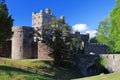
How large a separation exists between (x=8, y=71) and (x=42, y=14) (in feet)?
263

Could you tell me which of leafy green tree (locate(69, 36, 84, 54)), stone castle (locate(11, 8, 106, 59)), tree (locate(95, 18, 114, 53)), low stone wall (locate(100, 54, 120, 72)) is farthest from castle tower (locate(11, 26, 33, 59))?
tree (locate(95, 18, 114, 53))

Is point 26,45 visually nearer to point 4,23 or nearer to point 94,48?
point 94,48

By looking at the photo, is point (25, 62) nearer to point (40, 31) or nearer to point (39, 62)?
point (39, 62)

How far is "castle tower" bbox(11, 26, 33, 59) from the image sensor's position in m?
47.3

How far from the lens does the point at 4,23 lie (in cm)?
3153

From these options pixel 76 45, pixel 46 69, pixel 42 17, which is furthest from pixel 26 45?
pixel 42 17

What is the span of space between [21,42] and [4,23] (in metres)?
16.1

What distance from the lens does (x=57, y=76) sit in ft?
A: 128

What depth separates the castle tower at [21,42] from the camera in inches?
1863

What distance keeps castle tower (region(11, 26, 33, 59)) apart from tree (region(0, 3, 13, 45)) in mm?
14488

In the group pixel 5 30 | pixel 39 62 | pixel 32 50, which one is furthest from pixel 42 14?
pixel 5 30

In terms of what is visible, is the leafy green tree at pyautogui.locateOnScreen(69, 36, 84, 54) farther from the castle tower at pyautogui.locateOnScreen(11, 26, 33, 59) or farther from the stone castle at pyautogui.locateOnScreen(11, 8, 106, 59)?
the castle tower at pyautogui.locateOnScreen(11, 26, 33, 59)

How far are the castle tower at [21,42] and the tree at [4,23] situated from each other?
570 inches

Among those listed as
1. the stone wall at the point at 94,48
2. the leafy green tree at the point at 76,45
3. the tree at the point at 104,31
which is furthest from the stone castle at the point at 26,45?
the tree at the point at 104,31
